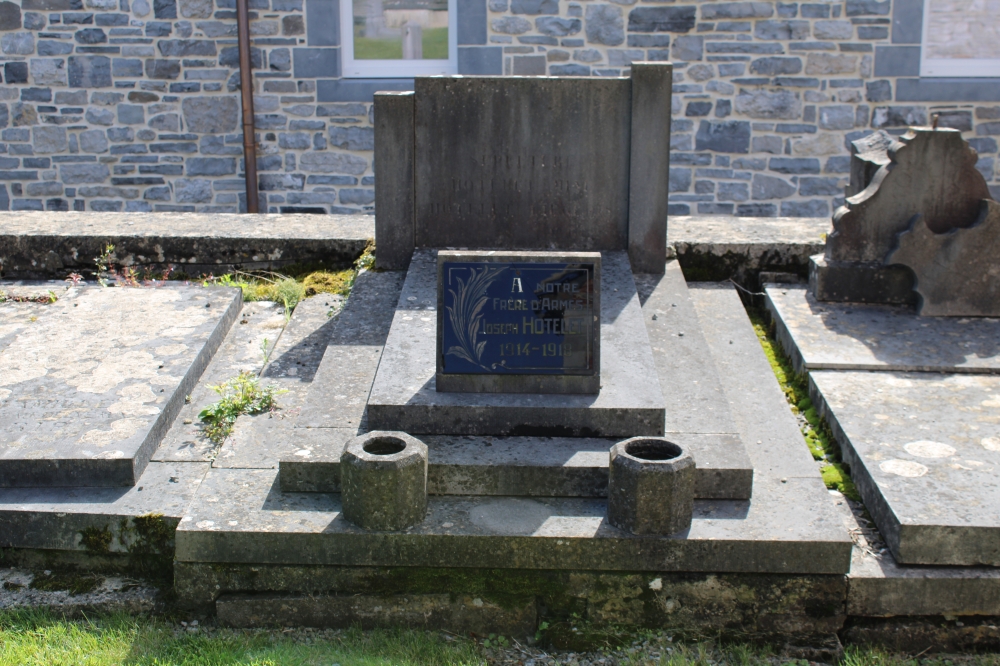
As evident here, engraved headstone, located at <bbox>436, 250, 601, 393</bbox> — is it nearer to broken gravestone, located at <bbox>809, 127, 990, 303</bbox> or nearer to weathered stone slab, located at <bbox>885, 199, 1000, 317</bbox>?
broken gravestone, located at <bbox>809, 127, 990, 303</bbox>

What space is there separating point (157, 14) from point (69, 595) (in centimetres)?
715

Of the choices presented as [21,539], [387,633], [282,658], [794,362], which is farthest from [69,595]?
[794,362]

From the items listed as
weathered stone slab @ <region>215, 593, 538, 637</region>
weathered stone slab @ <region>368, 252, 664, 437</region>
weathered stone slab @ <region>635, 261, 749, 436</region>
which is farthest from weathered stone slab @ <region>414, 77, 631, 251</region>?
weathered stone slab @ <region>215, 593, 538, 637</region>

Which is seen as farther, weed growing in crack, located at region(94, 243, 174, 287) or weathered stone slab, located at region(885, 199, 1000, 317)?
weed growing in crack, located at region(94, 243, 174, 287)

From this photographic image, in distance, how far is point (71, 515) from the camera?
3477 millimetres

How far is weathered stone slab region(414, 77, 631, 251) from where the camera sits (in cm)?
527

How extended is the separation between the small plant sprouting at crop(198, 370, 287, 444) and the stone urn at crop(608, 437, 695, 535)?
1.66 m

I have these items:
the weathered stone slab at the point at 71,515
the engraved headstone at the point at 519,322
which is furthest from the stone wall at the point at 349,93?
the weathered stone slab at the point at 71,515

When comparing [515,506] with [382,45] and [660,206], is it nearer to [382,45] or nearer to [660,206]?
[660,206]

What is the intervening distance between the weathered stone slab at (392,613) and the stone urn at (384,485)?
27 cm

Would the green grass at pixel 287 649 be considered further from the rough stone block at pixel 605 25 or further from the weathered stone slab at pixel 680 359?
the rough stone block at pixel 605 25

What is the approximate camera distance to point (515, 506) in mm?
3471

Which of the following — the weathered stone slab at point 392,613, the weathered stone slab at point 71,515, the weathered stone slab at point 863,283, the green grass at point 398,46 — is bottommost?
the weathered stone slab at point 392,613

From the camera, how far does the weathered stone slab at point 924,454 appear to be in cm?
331
